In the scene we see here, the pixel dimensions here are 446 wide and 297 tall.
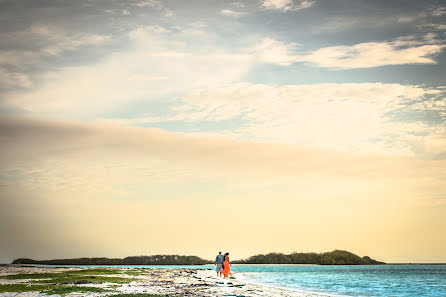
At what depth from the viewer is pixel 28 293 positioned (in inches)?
920

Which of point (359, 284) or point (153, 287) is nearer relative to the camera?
point (153, 287)

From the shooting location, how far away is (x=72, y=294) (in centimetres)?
2336

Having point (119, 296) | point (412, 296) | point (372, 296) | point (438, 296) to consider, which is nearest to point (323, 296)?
point (372, 296)

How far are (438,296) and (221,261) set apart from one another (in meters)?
26.6

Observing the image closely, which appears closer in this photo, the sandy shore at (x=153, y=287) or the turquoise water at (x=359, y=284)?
the sandy shore at (x=153, y=287)

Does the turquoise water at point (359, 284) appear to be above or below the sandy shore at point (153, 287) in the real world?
below

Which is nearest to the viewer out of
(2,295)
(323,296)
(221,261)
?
(2,295)

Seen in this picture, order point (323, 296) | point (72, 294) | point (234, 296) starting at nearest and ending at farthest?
point (72, 294) → point (234, 296) → point (323, 296)

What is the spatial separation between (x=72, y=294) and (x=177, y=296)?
644cm

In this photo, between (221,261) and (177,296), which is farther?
(221,261)

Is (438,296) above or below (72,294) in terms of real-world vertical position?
below

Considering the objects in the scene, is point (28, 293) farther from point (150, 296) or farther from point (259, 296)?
point (259, 296)

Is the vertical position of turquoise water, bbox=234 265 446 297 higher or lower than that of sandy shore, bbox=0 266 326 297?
lower

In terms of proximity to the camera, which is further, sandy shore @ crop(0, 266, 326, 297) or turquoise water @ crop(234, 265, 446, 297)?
turquoise water @ crop(234, 265, 446, 297)
